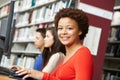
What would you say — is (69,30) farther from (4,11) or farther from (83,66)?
(4,11)

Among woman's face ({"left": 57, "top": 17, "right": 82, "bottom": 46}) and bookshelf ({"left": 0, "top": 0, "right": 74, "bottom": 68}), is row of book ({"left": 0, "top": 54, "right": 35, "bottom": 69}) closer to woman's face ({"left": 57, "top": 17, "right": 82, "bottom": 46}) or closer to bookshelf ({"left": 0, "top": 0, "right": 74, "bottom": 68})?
bookshelf ({"left": 0, "top": 0, "right": 74, "bottom": 68})

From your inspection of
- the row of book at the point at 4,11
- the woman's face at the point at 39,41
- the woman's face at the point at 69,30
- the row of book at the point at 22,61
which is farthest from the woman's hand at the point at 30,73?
the row of book at the point at 4,11

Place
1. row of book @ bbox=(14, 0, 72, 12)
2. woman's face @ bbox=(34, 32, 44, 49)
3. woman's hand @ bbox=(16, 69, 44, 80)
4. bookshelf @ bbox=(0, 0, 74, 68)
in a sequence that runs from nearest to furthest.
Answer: woman's hand @ bbox=(16, 69, 44, 80)
woman's face @ bbox=(34, 32, 44, 49)
bookshelf @ bbox=(0, 0, 74, 68)
row of book @ bbox=(14, 0, 72, 12)

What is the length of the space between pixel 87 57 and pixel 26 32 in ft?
14.7

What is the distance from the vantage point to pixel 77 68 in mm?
1594

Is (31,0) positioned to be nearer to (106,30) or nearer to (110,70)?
(110,70)

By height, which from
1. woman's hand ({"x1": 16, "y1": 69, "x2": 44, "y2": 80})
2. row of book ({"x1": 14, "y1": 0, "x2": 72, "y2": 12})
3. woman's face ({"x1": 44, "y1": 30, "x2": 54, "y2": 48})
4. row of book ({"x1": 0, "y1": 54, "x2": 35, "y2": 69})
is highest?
row of book ({"x1": 14, "y1": 0, "x2": 72, "y2": 12})

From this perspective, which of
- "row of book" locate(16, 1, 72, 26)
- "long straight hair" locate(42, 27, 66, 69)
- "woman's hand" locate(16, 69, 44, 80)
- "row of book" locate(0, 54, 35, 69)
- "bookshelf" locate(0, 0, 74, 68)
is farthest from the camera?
"row of book" locate(0, 54, 35, 69)

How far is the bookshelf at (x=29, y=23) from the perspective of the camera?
5142 millimetres

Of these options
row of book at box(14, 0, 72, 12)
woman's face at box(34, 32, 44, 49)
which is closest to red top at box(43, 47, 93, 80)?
woman's face at box(34, 32, 44, 49)

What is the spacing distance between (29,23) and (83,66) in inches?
178

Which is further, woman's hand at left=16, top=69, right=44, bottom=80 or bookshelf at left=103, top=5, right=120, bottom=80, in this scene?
bookshelf at left=103, top=5, right=120, bottom=80

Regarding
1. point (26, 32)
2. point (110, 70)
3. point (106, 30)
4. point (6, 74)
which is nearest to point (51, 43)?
point (106, 30)

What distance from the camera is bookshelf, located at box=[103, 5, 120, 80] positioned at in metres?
4.18
